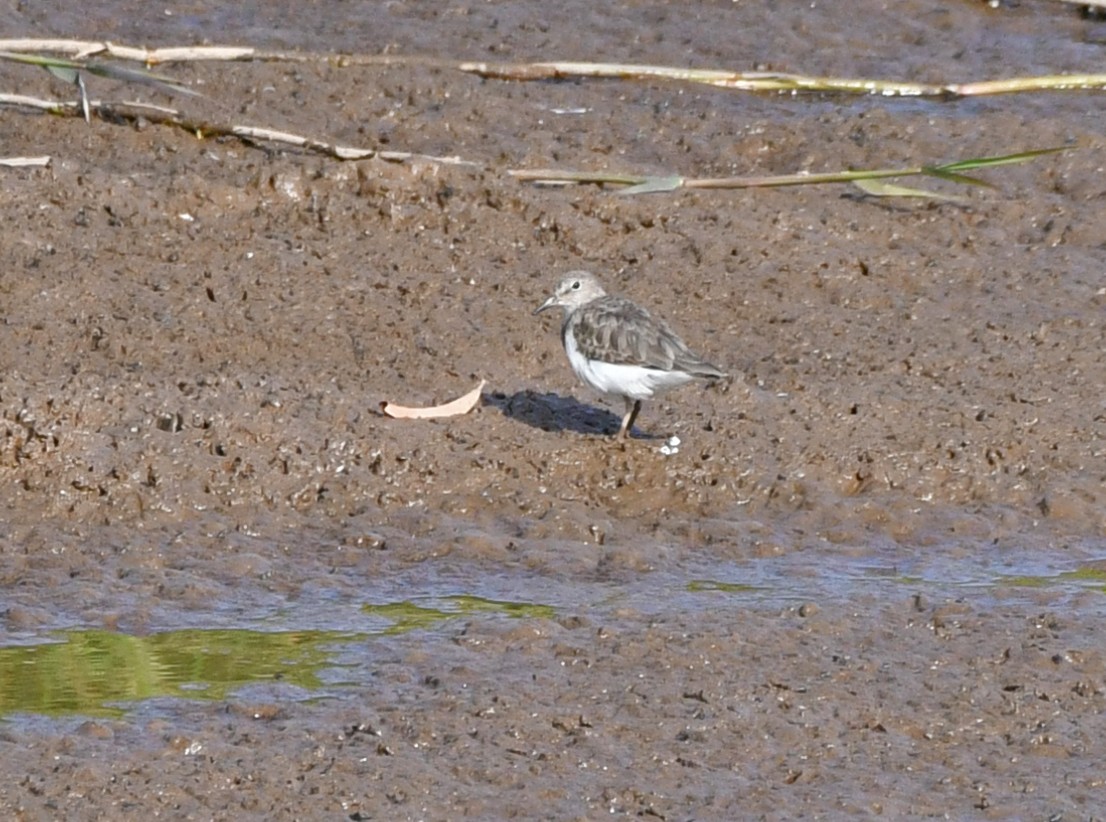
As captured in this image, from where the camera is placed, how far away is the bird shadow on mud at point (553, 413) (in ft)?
29.8

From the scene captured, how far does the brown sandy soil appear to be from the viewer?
6.04 m

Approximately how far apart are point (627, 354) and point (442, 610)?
1.75m

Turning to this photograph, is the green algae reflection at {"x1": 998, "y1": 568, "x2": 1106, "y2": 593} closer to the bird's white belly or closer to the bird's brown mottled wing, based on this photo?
the bird's brown mottled wing

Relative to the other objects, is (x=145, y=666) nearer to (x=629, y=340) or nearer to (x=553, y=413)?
(x=629, y=340)

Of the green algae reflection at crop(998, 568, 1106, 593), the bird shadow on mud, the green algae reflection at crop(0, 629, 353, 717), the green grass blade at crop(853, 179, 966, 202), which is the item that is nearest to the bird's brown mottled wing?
the bird shadow on mud

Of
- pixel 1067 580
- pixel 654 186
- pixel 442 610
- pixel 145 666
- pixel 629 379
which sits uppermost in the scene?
pixel 654 186

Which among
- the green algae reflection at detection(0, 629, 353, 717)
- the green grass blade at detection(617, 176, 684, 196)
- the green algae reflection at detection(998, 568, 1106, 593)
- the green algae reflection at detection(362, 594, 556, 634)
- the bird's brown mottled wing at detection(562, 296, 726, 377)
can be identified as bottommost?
the green algae reflection at detection(998, 568, 1106, 593)

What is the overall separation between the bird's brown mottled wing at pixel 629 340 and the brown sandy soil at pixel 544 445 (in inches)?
15.9

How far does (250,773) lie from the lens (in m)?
5.75

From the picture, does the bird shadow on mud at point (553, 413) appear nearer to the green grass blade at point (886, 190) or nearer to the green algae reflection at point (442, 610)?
the green algae reflection at point (442, 610)

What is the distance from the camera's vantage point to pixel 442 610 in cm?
734

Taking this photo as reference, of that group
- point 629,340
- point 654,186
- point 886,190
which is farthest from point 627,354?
point 886,190

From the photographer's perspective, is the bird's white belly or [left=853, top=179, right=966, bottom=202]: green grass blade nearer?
the bird's white belly

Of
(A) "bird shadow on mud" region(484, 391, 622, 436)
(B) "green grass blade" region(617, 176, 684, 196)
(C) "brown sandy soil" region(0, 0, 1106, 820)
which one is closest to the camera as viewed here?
(C) "brown sandy soil" region(0, 0, 1106, 820)
